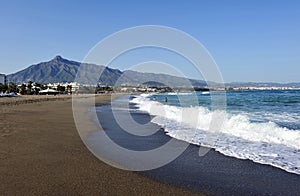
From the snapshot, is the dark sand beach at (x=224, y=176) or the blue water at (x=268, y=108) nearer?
the dark sand beach at (x=224, y=176)

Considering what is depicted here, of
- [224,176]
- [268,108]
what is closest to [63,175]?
[224,176]

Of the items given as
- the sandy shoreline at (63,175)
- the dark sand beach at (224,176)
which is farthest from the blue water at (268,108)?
the sandy shoreline at (63,175)

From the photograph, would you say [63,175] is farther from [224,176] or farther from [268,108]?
[268,108]

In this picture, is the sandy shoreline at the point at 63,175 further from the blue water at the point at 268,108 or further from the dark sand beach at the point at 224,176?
the blue water at the point at 268,108

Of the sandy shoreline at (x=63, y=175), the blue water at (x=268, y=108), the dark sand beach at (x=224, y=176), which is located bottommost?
the blue water at (x=268, y=108)

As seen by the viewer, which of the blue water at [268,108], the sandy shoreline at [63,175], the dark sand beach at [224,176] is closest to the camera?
the sandy shoreline at [63,175]

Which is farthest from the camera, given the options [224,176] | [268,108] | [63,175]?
[268,108]

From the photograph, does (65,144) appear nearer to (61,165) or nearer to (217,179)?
(61,165)

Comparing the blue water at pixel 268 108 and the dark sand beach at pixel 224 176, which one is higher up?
the dark sand beach at pixel 224 176

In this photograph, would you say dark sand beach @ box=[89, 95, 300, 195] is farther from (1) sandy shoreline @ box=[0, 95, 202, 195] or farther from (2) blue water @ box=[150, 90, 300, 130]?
(2) blue water @ box=[150, 90, 300, 130]

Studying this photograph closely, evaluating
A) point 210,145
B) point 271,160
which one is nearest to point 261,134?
point 210,145

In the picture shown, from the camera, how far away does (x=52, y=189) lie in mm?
4547

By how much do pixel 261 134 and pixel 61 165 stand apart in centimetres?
828

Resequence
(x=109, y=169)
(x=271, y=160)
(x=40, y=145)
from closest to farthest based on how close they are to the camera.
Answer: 1. (x=109, y=169)
2. (x=271, y=160)
3. (x=40, y=145)
